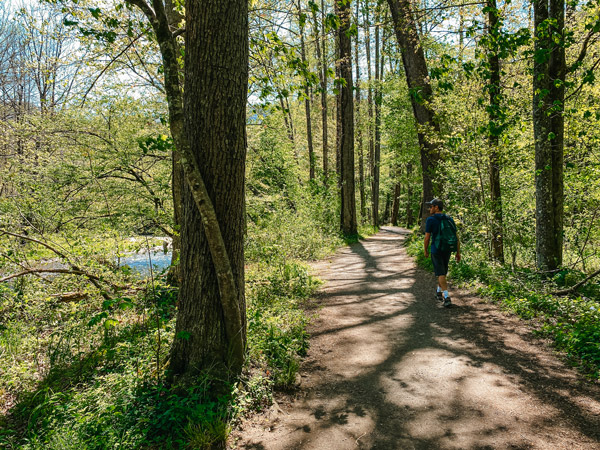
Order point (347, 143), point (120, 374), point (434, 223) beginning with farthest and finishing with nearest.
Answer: point (347, 143), point (434, 223), point (120, 374)

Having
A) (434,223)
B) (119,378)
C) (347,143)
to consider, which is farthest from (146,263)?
(347,143)

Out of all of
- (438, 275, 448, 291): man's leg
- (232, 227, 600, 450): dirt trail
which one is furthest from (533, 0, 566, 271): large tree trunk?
(438, 275, 448, 291): man's leg

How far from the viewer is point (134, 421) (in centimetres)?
312

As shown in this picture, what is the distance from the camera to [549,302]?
18.0ft

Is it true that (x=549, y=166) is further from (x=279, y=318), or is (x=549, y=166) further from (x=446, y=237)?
(x=279, y=318)

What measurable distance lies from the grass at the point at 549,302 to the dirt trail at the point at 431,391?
0.24 meters

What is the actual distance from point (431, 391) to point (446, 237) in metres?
3.65

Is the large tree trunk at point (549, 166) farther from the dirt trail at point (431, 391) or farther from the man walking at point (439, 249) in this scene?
the dirt trail at point (431, 391)

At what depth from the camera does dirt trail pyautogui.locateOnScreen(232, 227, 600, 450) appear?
3000 millimetres

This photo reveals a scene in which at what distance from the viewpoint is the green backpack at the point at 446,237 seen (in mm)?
6609

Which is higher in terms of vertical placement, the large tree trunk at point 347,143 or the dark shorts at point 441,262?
the large tree trunk at point 347,143

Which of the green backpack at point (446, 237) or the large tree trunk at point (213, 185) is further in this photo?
the green backpack at point (446, 237)

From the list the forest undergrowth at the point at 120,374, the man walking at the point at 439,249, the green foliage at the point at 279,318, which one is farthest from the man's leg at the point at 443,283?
the green foliage at the point at 279,318

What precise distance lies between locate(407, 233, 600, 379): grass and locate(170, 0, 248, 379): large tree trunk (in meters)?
4.21
